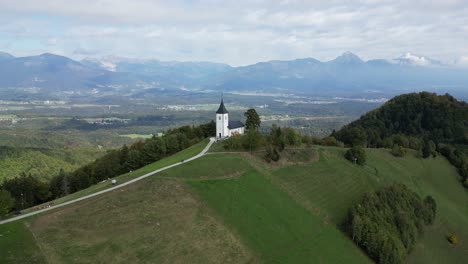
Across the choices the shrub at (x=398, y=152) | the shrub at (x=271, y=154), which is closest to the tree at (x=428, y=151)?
the shrub at (x=398, y=152)

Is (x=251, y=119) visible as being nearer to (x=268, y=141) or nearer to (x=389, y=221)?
(x=268, y=141)

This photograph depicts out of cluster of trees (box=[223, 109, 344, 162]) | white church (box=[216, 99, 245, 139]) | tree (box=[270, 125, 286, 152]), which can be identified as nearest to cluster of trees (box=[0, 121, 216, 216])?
white church (box=[216, 99, 245, 139])

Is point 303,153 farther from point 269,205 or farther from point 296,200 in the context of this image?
point 269,205

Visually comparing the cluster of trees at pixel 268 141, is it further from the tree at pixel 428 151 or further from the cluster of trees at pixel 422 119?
the cluster of trees at pixel 422 119

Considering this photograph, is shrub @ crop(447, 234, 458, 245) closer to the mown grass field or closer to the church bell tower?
the mown grass field

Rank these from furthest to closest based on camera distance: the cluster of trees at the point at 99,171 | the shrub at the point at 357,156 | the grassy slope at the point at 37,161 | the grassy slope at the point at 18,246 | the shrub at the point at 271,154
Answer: the grassy slope at the point at 37,161 < the shrub at the point at 357,156 < the shrub at the point at 271,154 < the cluster of trees at the point at 99,171 < the grassy slope at the point at 18,246

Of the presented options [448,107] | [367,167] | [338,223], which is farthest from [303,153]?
[448,107]
